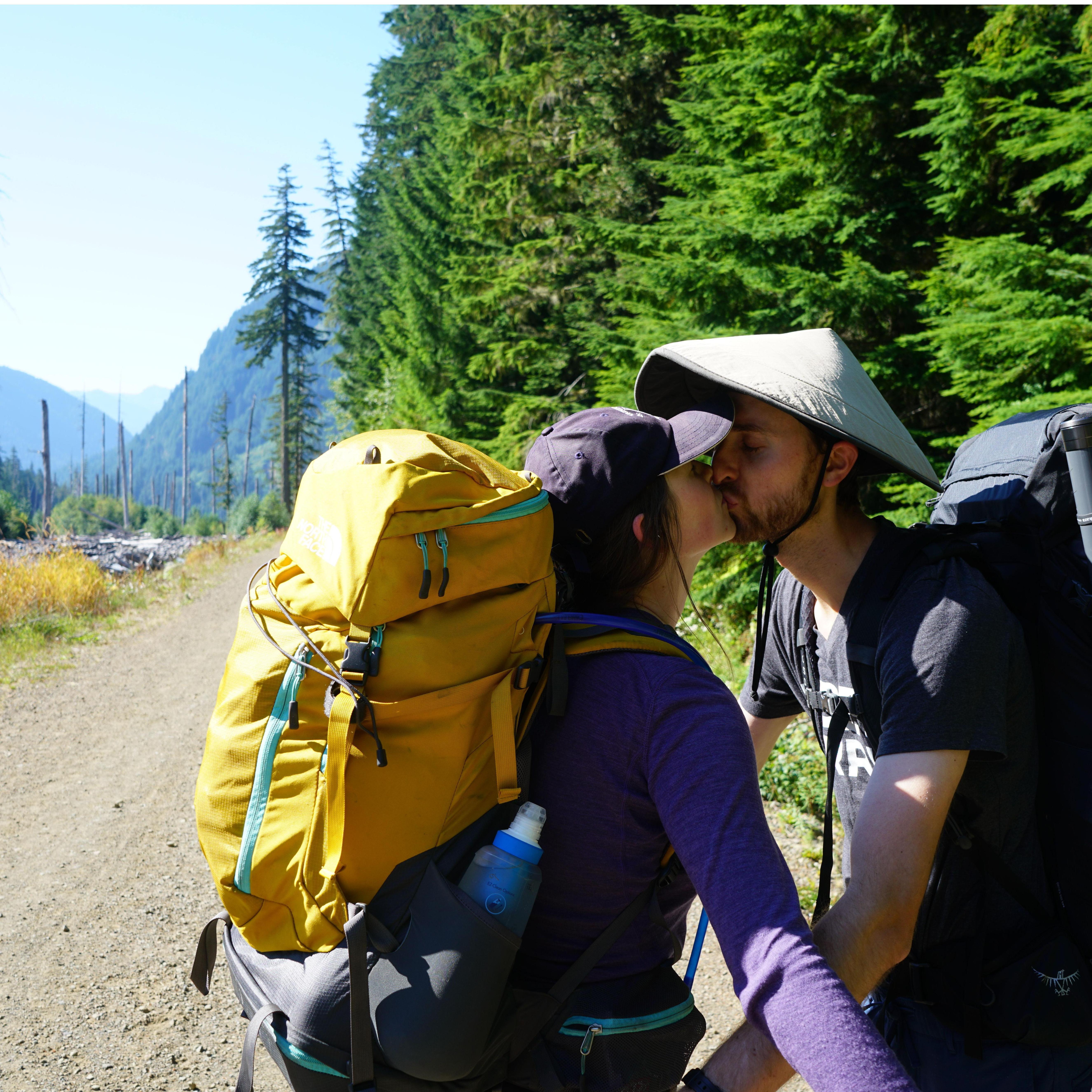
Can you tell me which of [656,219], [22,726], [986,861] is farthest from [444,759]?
[656,219]

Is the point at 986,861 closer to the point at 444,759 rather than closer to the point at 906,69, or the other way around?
the point at 444,759

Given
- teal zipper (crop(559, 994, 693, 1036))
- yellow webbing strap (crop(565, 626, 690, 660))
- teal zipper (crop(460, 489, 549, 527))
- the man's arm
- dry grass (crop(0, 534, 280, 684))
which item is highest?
teal zipper (crop(460, 489, 549, 527))

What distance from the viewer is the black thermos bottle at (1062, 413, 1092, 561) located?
1.44m

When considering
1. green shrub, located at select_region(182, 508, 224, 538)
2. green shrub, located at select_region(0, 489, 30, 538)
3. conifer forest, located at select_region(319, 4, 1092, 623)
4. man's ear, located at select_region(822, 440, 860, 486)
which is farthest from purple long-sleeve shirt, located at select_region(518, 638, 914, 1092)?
green shrub, located at select_region(182, 508, 224, 538)

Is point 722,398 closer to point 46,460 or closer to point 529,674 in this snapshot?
point 529,674

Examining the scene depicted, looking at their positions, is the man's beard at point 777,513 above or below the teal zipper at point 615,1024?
above

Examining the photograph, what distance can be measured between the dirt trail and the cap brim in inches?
100

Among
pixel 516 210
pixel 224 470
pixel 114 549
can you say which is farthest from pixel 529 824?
pixel 224 470

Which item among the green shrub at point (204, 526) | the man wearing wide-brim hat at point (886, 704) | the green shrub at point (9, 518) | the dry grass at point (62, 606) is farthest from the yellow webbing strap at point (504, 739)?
the green shrub at point (204, 526)

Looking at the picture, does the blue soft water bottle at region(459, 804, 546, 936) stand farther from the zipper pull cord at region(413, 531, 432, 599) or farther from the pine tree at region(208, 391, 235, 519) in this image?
the pine tree at region(208, 391, 235, 519)

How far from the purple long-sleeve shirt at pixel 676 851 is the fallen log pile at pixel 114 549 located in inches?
574

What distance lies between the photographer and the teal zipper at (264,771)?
4.31 feet

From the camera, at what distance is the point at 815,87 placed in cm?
630

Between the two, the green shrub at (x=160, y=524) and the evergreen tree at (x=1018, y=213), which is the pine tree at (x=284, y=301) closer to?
the green shrub at (x=160, y=524)
